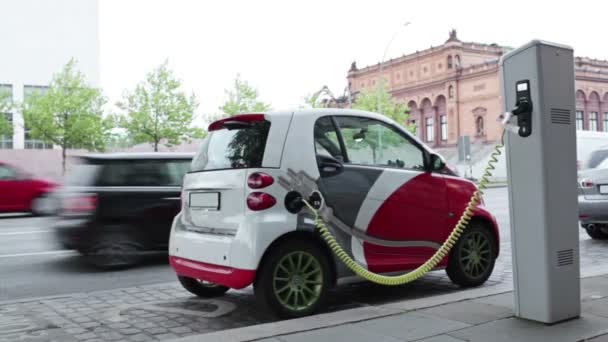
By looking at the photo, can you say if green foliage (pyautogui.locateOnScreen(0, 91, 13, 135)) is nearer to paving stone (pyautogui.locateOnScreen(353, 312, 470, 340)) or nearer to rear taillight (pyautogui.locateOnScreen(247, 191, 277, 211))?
rear taillight (pyautogui.locateOnScreen(247, 191, 277, 211))

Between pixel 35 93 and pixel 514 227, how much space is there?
48922 millimetres

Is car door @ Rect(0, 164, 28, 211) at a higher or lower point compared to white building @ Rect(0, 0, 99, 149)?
lower

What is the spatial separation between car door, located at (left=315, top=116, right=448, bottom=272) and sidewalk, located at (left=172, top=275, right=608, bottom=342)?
2.44 ft

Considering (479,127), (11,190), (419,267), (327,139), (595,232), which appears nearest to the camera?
(327,139)

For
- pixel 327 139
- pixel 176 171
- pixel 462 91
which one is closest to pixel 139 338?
pixel 327 139

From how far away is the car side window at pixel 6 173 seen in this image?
17.8 metres

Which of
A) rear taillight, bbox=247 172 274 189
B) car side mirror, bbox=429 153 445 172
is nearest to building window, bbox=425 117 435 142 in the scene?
car side mirror, bbox=429 153 445 172

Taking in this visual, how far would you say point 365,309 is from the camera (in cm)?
539

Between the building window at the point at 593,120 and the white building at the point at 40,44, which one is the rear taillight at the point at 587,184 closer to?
the white building at the point at 40,44

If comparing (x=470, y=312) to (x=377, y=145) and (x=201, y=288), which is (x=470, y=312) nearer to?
(x=377, y=145)

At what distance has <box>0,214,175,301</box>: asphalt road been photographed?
290 inches

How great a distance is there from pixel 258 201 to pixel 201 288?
172 centimetres

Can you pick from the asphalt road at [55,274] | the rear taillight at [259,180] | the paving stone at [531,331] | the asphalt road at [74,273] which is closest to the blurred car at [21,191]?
the asphalt road at [74,273]

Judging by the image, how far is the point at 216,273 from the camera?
17.8ft
